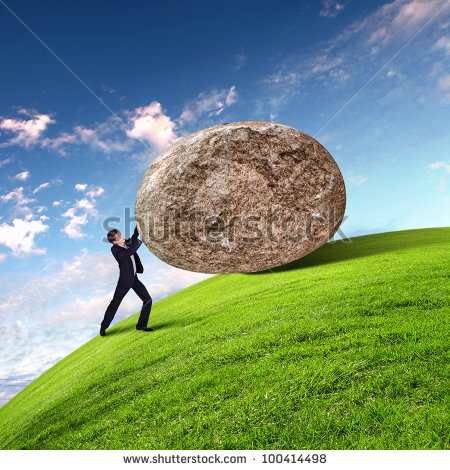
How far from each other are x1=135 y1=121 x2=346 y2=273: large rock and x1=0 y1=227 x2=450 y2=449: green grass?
1.75 meters

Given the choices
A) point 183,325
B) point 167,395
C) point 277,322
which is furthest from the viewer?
point 183,325

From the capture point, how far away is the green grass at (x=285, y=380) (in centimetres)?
318

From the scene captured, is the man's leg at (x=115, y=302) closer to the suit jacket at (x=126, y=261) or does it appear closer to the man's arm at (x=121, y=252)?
the suit jacket at (x=126, y=261)

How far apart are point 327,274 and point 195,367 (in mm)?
5610

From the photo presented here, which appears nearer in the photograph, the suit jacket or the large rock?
the suit jacket

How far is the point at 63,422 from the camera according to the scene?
484 cm

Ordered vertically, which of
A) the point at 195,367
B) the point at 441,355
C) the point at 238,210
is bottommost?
the point at 441,355

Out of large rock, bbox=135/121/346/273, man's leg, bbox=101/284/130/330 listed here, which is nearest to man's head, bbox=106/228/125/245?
man's leg, bbox=101/284/130/330

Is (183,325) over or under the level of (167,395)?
over

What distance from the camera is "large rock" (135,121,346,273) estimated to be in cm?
823

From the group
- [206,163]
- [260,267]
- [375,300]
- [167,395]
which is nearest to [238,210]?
[206,163]

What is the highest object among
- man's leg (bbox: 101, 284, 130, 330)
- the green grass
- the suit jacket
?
the suit jacket

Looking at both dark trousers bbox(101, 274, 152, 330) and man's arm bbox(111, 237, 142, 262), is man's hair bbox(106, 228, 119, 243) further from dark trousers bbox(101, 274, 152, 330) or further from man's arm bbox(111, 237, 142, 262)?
dark trousers bbox(101, 274, 152, 330)

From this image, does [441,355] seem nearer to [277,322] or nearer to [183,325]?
[277,322]
